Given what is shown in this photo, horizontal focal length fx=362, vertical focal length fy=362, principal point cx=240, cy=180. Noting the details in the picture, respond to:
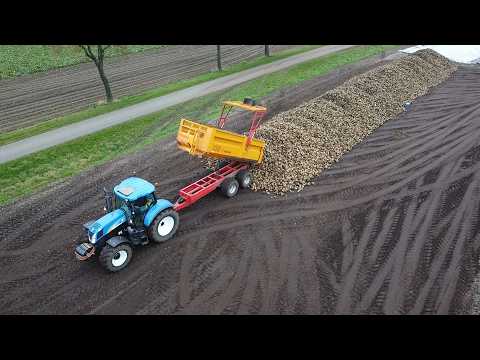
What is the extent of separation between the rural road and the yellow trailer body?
953cm

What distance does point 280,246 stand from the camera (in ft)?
36.4

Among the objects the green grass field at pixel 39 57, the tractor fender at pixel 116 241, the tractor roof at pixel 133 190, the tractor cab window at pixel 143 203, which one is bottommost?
the tractor fender at pixel 116 241

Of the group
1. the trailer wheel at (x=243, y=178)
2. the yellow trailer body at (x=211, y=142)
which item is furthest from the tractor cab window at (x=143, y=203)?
the trailer wheel at (x=243, y=178)

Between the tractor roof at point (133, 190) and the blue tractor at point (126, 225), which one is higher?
the tractor roof at point (133, 190)

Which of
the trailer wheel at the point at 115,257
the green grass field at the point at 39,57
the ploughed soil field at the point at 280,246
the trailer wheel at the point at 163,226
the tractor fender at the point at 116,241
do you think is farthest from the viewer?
the green grass field at the point at 39,57

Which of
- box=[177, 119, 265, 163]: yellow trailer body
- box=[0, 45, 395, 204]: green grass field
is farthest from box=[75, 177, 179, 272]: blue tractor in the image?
box=[0, 45, 395, 204]: green grass field

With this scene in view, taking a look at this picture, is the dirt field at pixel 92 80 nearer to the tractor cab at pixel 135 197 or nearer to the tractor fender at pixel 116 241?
the tractor cab at pixel 135 197

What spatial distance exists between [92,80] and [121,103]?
27.1ft

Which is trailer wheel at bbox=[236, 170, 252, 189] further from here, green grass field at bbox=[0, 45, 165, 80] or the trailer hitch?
green grass field at bbox=[0, 45, 165, 80]

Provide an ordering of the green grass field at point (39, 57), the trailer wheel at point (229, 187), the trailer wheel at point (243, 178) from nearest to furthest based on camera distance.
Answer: the trailer wheel at point (229, 187)
the trailer wheel at point (243, 178)
the green grass field at point (39, 57)

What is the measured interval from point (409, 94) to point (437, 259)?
48.2ft

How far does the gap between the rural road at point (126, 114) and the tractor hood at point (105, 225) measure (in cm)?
969

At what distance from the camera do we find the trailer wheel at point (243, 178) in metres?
13.7

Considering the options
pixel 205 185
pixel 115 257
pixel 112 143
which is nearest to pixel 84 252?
pixel 115 257
